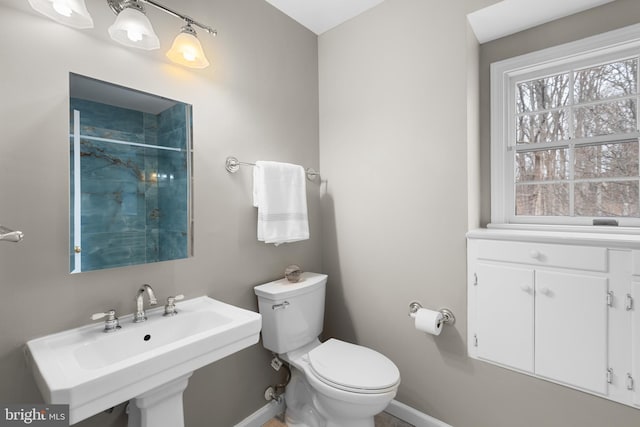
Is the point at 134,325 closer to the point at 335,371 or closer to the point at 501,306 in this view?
the point at 335,371

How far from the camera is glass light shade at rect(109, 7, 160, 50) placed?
3.79 feet

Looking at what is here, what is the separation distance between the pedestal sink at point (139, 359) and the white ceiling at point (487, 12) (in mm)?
1873

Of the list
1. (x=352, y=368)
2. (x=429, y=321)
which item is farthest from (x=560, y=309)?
(x=352, y=368)

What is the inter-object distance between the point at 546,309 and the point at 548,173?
0.80m

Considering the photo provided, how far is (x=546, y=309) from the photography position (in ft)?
4.61

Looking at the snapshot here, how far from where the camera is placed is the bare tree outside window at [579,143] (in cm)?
153

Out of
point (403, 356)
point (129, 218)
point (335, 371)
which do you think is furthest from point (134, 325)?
point (403, 356)

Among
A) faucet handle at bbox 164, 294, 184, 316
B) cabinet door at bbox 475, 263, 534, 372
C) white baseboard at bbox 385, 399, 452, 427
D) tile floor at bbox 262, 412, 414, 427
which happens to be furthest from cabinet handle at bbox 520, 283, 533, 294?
faucet handle at bbox 164, 294, 184, 316

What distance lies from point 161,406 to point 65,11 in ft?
4.69

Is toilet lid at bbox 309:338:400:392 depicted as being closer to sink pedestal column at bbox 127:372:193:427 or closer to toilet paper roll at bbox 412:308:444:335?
toilet paper roll at bbox 412:308:444:335

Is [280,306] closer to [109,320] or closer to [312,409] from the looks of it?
[312,409]

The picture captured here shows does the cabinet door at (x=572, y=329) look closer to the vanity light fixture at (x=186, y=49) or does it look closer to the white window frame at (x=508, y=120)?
the white window frame at (x=508, y=120)

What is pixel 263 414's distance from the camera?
1.81 metres

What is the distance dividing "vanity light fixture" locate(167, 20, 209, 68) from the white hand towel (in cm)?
59
